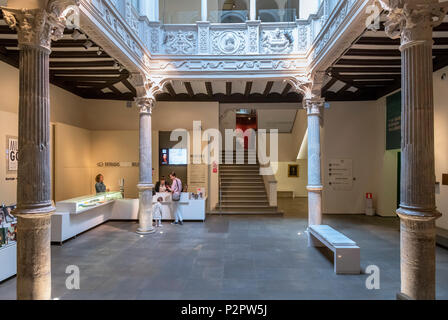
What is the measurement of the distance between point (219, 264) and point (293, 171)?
11391mm

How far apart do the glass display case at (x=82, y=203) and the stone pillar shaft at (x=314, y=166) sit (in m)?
6.00

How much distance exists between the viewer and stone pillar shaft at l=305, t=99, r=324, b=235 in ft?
24.6

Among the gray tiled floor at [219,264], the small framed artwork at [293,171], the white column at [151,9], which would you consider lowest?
the gray tiled floor at [219,264]

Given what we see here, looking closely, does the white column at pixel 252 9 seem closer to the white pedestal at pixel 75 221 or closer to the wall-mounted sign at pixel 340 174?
the wall-mounted sign at pixel 340 174

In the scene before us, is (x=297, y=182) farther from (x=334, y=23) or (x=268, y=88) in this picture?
(x=334, y=23)

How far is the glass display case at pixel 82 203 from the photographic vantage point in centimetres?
708

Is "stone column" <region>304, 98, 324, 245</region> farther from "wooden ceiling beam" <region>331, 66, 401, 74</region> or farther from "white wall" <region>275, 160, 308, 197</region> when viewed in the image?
"white wall" <region>275, 160, 308, 197</region>

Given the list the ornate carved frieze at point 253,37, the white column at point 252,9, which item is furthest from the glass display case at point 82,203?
the white column at point 252,9

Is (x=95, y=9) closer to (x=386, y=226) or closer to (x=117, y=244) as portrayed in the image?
(x=117, y=244)

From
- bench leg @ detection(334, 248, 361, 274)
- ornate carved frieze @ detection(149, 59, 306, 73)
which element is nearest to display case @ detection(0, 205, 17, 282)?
ornate carved frieze @ detection(149, 59, 306, 73)

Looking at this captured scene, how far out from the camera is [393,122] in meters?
9.63

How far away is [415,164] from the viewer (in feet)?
10.8

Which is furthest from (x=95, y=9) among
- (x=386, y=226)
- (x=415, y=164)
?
(x=386, y=226)

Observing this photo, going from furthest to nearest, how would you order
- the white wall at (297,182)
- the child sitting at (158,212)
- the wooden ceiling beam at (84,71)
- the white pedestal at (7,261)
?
1. the white wall at (297,182)
2. the child sitting at (158,212)
3. the wooden ceiling beam at (84,71)
4. the white pedestal at (7,261)
